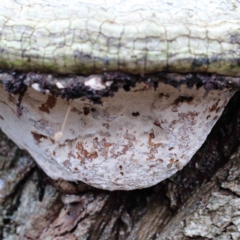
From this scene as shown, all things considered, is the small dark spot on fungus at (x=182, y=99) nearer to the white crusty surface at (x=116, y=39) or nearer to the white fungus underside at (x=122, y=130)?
the white fungus underside at (x=122, y=130)

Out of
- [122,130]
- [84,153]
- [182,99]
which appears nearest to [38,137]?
[84,153]

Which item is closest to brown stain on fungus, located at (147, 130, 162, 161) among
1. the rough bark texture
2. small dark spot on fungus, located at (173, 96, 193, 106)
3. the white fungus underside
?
the white fungus underside

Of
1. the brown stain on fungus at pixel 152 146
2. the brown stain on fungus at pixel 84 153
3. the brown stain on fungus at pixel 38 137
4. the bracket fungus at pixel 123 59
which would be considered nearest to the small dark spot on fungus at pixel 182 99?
the bracket fungus at pixel 123 59

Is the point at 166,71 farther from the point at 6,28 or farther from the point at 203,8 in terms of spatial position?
the point at 6,28

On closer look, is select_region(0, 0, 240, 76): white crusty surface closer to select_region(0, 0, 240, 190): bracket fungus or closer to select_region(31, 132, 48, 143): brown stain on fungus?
select_region(0, 0, 240, 190): bracket fungus

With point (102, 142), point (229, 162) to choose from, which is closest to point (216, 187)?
point (229, 162)

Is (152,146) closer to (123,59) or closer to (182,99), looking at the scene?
(182,99)
